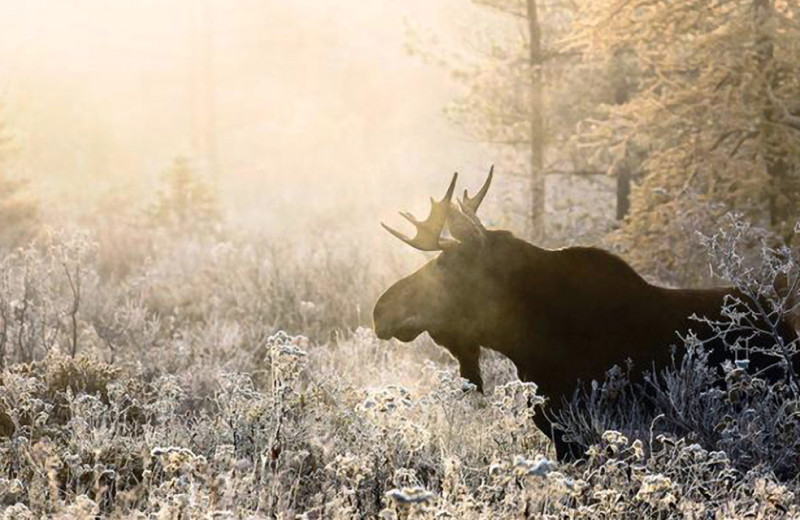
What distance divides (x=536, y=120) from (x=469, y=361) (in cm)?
895

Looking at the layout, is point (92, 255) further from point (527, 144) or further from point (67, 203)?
point (67, 203)

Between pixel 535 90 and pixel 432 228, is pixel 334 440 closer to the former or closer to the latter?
pixel 432 228

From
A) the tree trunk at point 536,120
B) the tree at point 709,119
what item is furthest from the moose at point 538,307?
the tree trunk at point 536,120

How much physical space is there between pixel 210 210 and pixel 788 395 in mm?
19333

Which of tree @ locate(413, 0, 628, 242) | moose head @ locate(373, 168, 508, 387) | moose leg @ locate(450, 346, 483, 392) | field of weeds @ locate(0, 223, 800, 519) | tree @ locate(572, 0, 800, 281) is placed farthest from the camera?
tree @ locate(413, 0, 628, 242)

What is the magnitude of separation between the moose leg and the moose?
118 mm

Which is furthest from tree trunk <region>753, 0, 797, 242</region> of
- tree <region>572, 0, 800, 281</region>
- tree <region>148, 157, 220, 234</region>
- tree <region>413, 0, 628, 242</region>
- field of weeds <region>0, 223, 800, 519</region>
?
tree <region>148, 157, 220, 234</region>

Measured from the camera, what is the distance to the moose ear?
21.8 feet

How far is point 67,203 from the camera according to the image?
3084cm

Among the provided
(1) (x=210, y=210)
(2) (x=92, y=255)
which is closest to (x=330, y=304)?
(2) (x=92, y=255)

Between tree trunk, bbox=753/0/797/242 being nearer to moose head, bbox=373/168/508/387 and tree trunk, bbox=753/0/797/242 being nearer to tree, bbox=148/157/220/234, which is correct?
moose head, bbox=373/168/508/387

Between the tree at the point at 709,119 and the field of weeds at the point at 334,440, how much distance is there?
265 cm

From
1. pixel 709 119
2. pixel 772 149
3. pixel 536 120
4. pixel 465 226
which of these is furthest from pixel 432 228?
pixel 536 120

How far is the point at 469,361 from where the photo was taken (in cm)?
698
